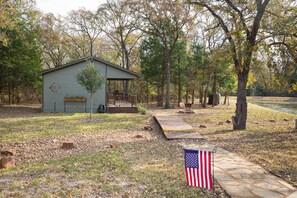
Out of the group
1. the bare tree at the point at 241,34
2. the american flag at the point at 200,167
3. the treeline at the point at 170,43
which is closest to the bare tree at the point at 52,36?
the treeline at the point at 170,43

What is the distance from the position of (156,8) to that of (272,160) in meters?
18.3

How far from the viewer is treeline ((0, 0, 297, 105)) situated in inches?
365

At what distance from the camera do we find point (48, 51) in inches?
1368

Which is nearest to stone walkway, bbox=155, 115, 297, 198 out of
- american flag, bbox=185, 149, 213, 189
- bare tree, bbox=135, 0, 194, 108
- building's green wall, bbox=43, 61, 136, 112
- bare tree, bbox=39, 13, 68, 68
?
american flag, bbox=185, 149, 213, 189

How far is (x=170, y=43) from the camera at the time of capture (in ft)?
79.0

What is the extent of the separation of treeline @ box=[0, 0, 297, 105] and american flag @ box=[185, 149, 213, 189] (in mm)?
5825

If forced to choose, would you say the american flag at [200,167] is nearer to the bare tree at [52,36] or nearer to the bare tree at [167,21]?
the bare tree at [167,21]

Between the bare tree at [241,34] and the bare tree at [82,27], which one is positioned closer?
the bare tree at [241,34]

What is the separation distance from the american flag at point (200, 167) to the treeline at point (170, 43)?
5825 millimetres

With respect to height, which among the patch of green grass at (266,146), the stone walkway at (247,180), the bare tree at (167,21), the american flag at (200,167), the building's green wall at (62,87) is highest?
the bare tree at (167,21)

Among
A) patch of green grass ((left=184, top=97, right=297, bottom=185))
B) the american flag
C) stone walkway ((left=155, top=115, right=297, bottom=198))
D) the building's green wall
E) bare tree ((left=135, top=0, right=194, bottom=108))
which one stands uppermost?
bare tree ((left=135, top=0, right=194, bottom=108))

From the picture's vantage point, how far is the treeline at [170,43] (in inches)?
365

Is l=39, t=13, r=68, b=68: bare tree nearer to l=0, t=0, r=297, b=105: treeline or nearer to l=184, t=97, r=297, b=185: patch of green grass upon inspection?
l=0, t=0, r=297, b=105: treeline

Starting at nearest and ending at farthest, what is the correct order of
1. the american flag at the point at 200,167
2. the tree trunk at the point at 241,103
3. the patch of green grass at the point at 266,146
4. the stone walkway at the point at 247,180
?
1. the american flag at the point at 200,167
2. the stone walkway at the point at 247,180
3. the patch of green grass at the point at 266,146
4. the tree trunk at the point at 241,103
